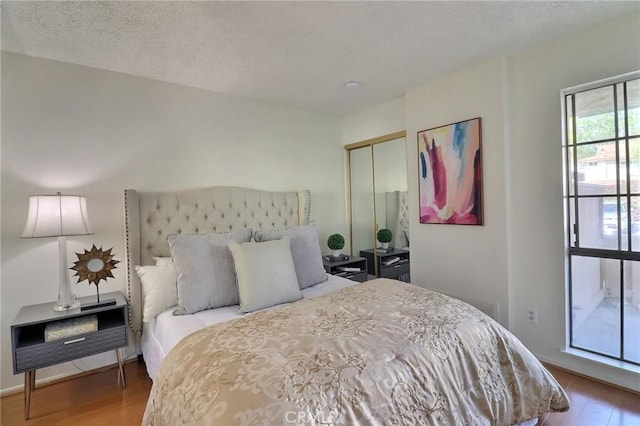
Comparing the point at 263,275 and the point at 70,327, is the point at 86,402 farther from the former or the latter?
the point at 263,275

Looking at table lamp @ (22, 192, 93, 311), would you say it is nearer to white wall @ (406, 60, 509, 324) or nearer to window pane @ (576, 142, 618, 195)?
white wall @ (406, 60, 509, 324)

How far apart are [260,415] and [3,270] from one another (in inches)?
94.8

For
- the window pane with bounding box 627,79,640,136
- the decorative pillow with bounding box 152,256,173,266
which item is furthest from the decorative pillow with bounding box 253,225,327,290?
the window pane with bounding box 627,79,640,136

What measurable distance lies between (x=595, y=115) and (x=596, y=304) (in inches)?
55.7

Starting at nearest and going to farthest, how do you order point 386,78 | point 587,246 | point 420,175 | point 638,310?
point 638,310, point 587,246, point 386,78, point 420,175

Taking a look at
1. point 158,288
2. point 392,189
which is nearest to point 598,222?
point 392,189

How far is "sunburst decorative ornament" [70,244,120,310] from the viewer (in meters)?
2.25

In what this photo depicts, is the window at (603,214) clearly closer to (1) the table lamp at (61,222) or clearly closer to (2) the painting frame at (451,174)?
(2) the painting frame at (451,174)

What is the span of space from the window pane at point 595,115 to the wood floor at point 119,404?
1779 millimetres

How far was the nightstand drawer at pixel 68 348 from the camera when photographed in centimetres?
187

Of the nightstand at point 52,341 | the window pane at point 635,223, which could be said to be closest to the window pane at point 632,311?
the window pane at point 635,223

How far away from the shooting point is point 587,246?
2279 millimetres

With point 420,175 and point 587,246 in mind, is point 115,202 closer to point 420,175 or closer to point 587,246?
point 420,175

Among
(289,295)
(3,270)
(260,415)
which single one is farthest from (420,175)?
(3,270)
